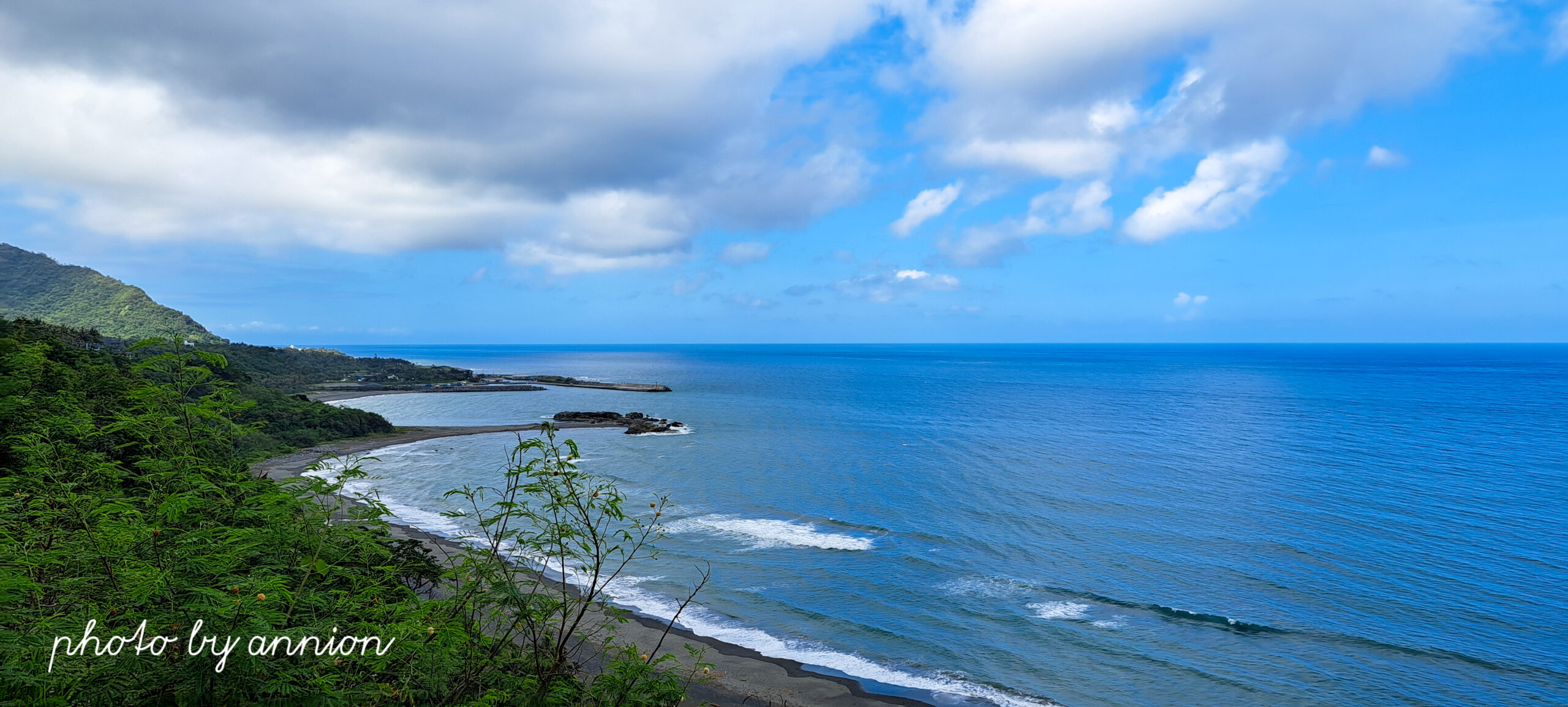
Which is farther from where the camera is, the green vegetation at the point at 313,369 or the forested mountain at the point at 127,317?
the forested mountain at the point at 127,317

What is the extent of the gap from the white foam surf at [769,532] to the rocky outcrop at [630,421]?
109 feet

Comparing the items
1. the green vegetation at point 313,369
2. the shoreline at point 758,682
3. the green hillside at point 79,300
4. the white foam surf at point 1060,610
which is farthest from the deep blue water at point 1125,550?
the green hillside at point 79,300

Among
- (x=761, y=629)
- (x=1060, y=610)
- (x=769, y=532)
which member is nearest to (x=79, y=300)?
(x=769, y=532)

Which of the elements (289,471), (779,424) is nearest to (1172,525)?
(779,424)

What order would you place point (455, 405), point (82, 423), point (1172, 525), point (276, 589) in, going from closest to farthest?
point (276, 589) → point (82, 423) → point (1172, 525) → point (455, 405)

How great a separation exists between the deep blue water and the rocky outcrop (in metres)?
4.14

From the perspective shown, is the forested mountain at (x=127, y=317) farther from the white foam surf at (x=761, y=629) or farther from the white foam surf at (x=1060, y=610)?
the white foam surf at (x=1060, y=610)

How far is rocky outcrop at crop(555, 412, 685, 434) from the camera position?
67000mm

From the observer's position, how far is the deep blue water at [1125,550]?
63.2ft

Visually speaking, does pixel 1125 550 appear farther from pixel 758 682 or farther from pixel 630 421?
pixel 630 421

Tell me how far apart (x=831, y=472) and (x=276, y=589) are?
42428 mm

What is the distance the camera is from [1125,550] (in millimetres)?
29141

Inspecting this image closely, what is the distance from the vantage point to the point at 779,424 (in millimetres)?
70812

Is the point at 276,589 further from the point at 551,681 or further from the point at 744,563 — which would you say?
the point at 744,563
